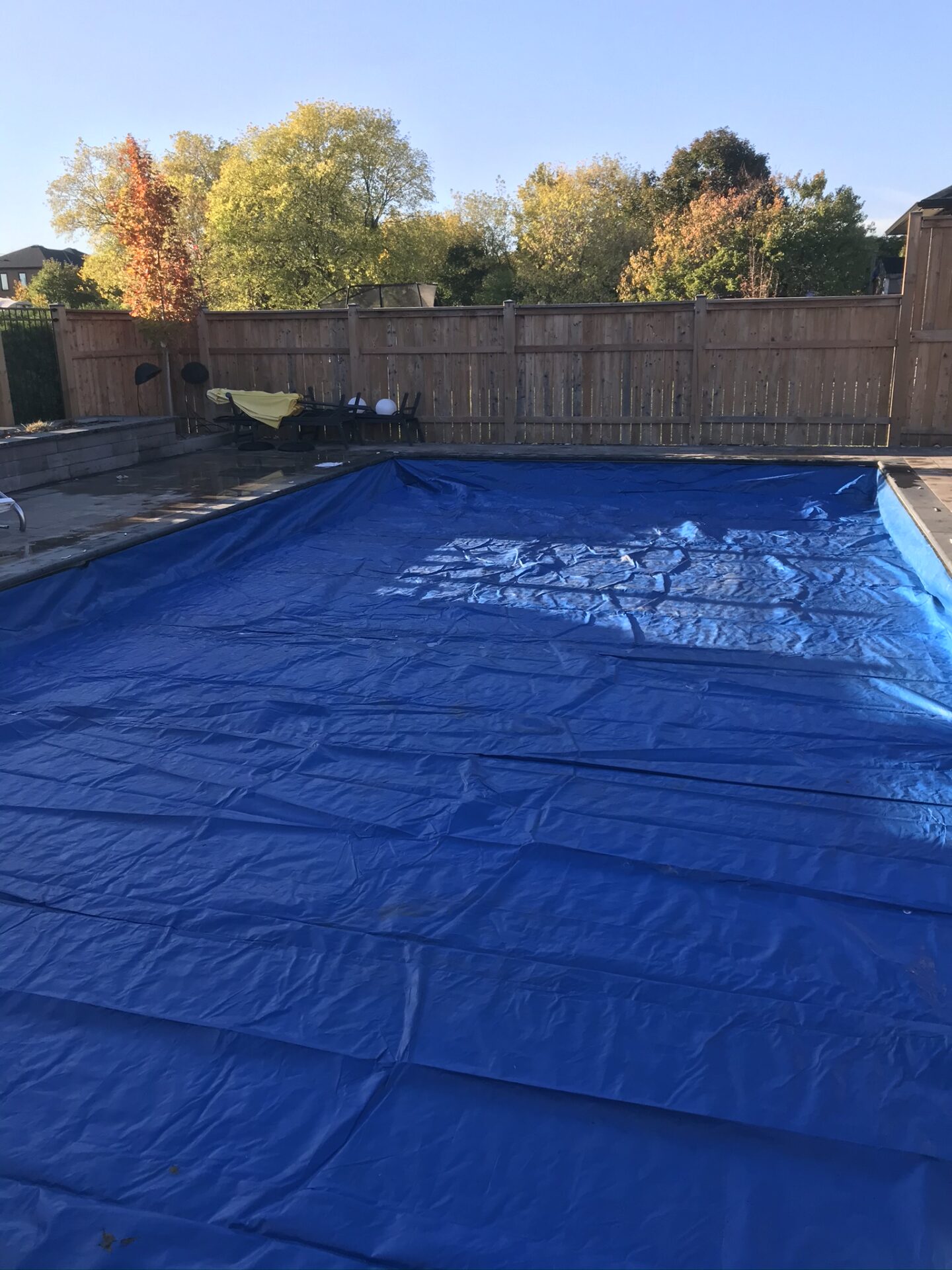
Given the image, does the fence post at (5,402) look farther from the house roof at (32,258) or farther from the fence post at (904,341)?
the house roof at (32,258)

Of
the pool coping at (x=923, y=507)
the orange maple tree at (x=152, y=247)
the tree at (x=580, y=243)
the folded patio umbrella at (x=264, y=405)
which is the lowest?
the pool coping at (x=923, y=507)

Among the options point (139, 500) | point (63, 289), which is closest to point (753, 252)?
point (139, 500)

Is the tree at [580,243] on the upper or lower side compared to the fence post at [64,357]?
upper

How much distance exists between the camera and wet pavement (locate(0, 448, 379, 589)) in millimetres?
5785

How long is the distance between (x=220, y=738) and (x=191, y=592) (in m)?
2.49

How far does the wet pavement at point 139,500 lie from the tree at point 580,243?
17241 millimetres

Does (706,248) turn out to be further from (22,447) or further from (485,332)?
(22,447)

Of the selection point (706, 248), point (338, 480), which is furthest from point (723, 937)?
point (706, 248)

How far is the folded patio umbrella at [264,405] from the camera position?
35.0ft

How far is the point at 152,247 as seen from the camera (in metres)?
11.1

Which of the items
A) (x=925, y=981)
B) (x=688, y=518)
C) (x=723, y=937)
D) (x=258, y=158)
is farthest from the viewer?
(x=258, y=158)

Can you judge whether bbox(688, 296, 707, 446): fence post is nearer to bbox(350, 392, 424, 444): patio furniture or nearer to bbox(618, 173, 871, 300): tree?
bbox(350, 392, 424, 444): patio furniture

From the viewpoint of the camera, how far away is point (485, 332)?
10961 millimetres

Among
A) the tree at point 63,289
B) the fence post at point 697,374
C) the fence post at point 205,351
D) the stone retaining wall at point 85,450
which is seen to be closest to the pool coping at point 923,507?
the fence post at point 697,374
